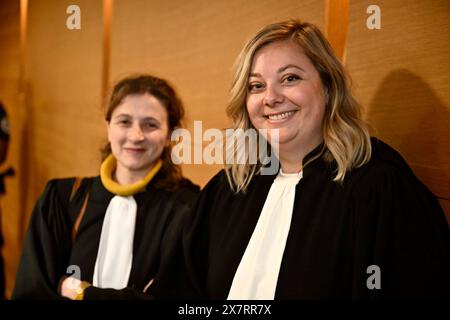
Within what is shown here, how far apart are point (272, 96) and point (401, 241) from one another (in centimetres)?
52

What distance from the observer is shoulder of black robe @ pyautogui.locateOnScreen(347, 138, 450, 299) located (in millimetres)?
1134

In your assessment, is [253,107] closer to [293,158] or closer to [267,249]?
[293,158]

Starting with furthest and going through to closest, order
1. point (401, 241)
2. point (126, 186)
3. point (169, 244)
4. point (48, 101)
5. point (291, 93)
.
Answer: point (48, 101)
point (126, 186)
point (169, 244)
point (291, 93)
point (401, 241)

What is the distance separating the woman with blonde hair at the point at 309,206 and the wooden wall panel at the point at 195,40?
353 millimetres

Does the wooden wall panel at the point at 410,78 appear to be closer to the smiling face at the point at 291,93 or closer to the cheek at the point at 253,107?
the smiling face at the point at 291,93

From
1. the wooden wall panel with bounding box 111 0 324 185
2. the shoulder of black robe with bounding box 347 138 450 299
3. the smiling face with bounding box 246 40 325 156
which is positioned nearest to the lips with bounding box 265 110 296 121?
the smiling face with bounding box 246 40 325 156

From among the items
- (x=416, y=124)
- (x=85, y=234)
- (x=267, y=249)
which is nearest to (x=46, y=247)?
(x=85, y=234)

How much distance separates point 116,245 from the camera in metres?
1.71

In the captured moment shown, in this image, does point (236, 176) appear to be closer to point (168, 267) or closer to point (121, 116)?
point (168, 267)

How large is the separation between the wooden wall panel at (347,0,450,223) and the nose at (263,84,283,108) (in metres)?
0.35

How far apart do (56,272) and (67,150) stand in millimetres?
1121

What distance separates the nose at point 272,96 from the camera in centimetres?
132

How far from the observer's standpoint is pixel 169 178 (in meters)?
1.79

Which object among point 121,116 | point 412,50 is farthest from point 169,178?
point 412,50
